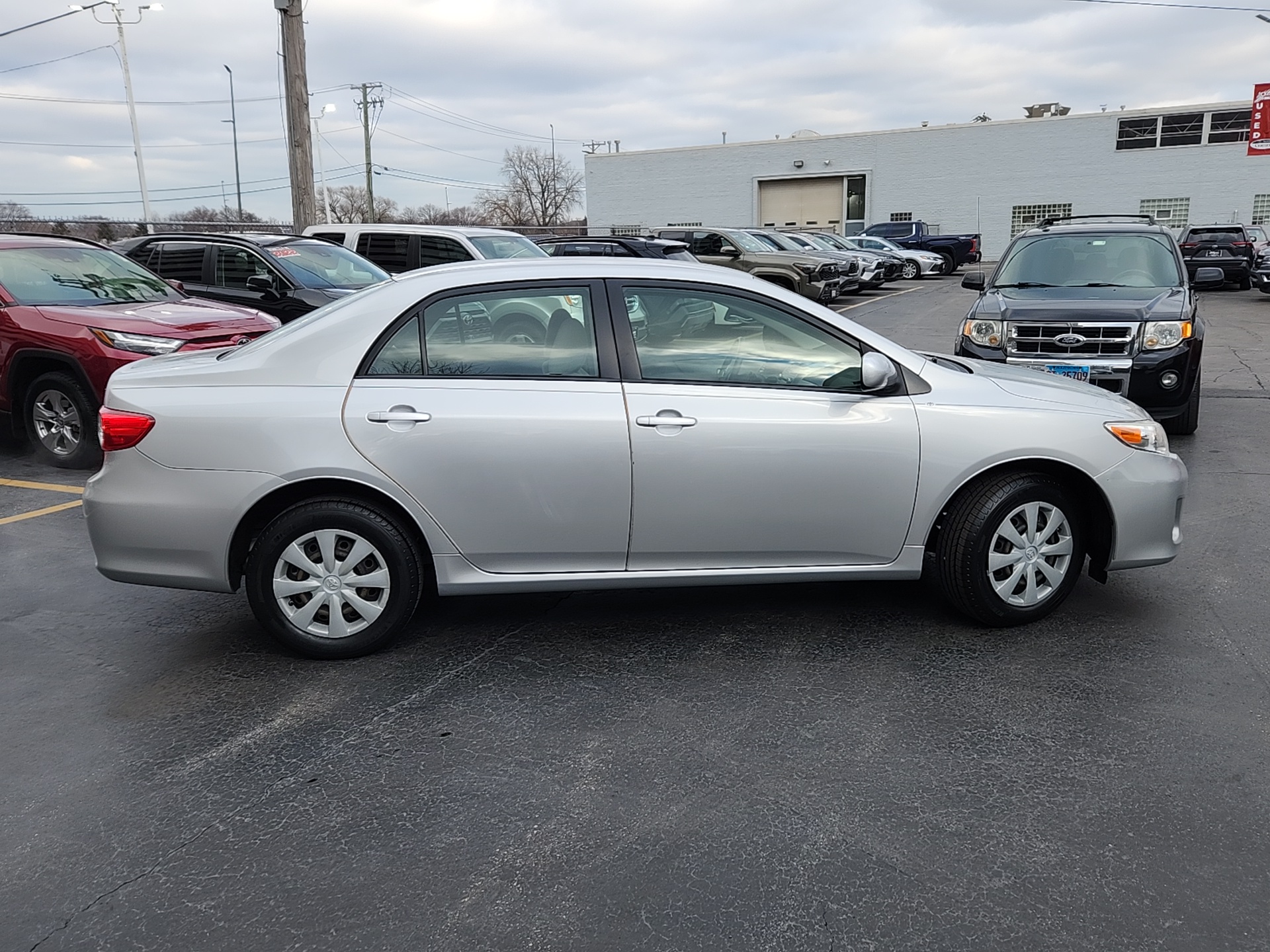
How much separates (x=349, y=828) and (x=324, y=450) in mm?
1596

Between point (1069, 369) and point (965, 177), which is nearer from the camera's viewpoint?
point (1069, 369)

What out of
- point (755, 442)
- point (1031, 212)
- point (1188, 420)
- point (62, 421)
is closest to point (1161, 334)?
point (1188, 420)

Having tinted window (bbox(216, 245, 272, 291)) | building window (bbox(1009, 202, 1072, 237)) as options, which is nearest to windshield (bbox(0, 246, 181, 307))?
tinted window (bbox(216, 245, 272, 291))

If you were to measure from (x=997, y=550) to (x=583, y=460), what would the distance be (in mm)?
1838

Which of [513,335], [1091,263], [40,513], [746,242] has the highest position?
[746,242]

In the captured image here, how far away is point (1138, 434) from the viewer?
452 cm

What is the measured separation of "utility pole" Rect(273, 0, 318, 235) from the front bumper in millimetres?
12966

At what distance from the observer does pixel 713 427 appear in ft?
13.8

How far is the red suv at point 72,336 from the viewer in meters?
7.79

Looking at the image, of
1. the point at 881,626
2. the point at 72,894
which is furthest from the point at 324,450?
the point at 881,626

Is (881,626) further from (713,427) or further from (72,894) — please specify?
(72,894)

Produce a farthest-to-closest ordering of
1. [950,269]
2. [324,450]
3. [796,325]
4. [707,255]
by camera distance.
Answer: [950,269] < [707,255] < [796,325] < [324,450]

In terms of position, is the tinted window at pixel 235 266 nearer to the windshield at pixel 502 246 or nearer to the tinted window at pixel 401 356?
the windshield at pixel 502 246

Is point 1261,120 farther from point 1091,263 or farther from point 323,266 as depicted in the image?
point 323,266
